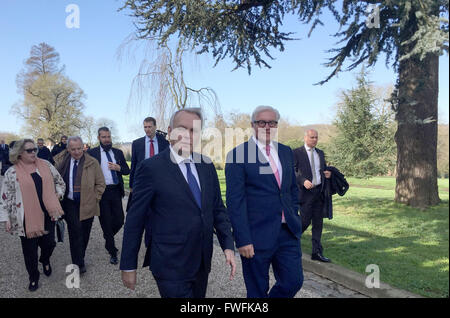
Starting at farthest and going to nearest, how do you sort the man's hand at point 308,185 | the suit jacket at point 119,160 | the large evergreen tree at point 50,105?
the large evergreen tree at point 50,105
the suit jacket at point 119,160
the man's hand at point 308,185

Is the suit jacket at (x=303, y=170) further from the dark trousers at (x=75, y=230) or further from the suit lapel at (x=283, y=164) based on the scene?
the dark trousers at (x=75, y=230)

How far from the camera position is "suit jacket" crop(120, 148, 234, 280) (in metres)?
2.33

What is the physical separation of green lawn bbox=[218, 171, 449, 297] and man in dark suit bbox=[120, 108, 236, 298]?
10.3 ft

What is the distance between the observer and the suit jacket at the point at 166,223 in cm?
233

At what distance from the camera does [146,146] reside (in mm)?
6035

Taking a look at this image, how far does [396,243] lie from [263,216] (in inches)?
187

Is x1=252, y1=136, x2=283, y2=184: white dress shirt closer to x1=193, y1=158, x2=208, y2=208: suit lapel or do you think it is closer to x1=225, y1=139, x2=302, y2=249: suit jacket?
x1=225, y1=139, x2=302, y2=249: suit jacket

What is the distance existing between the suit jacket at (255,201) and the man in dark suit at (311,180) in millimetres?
2251

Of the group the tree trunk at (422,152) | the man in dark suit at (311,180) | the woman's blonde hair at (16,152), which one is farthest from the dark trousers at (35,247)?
the tree trunk at (422,152)

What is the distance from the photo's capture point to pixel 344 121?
14234mm

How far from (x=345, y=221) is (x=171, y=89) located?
7.16 meters

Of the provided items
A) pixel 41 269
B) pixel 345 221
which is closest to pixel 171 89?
pixel 345 221
